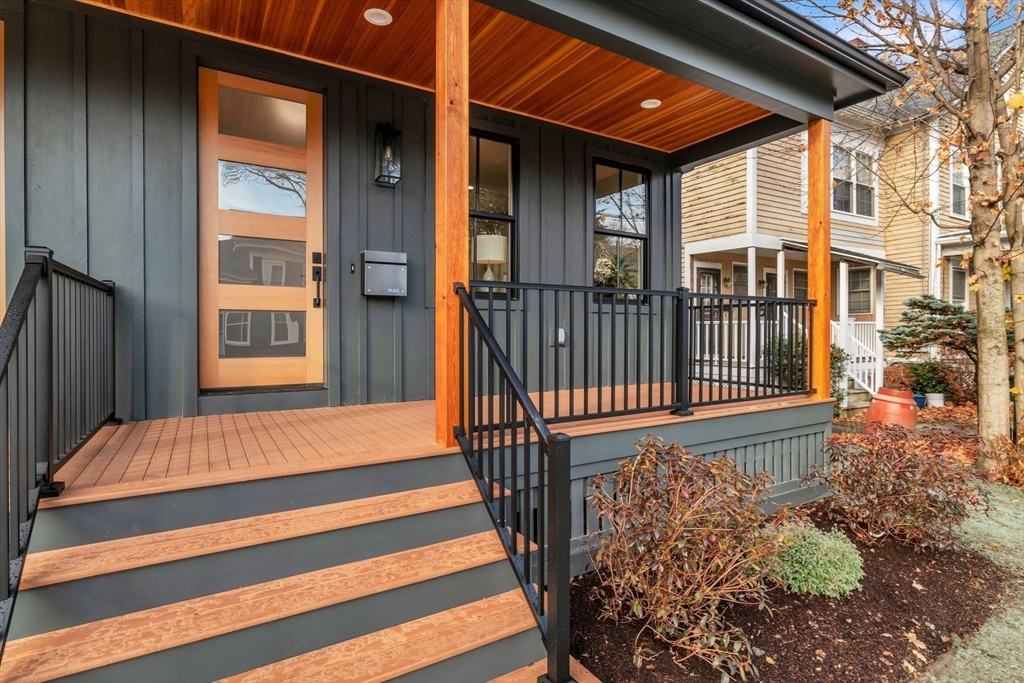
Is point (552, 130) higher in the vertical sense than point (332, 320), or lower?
higher

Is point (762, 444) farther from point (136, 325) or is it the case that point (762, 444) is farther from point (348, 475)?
point (136, 325)

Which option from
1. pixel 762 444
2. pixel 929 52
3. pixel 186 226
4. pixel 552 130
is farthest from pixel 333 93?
pixel 929 52

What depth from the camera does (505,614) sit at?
6.48 feet

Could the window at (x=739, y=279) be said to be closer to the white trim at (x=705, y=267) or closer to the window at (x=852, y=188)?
the white trim at (x=705, y=267)

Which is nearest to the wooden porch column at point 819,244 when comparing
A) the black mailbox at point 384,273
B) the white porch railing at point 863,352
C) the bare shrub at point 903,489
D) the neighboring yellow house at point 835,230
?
the bare shrub at point 903,489

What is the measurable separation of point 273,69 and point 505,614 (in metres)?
3.77

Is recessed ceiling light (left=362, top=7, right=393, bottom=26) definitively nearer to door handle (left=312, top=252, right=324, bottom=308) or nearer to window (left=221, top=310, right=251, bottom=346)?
door handle (left=312, top=252, right=324, bottom=308)

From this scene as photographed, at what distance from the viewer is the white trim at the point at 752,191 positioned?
344 inches

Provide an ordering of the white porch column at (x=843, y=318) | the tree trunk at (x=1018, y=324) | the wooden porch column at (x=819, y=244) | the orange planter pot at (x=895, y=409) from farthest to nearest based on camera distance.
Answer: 1. the white porch column at (x=843, y=318)
2. the orange planter pot at (x=895, y=409)
3. the tree trunk at (x=1018, y=324)
4. the wooden porch column at (x=819, y=244)

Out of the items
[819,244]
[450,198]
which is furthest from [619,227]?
[450,198]

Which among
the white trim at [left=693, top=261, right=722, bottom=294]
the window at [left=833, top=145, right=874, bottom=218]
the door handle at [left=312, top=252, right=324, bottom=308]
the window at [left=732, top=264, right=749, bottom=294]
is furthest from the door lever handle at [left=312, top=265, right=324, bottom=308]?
the window at [left=833, top=145, right=874, bottom=218]

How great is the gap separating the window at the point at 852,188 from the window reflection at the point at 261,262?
35.1 ft

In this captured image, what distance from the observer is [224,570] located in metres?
1.81

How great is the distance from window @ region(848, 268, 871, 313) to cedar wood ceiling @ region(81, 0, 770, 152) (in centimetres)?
892
